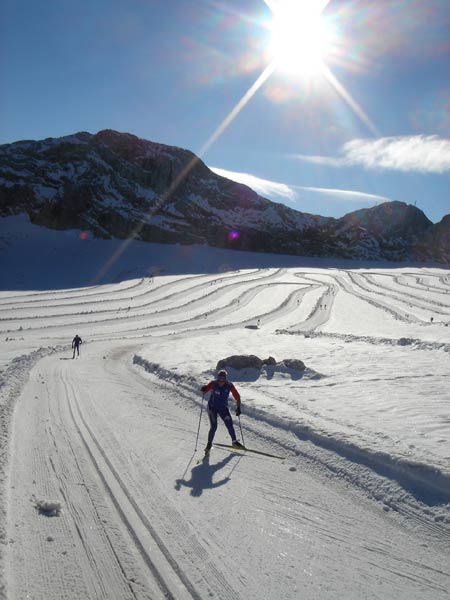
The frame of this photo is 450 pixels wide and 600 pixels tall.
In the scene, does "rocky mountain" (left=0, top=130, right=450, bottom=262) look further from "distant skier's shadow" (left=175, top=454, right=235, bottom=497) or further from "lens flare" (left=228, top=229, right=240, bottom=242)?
"distant skier's shadow" (left=175, top=454, right=235, bottom=497)

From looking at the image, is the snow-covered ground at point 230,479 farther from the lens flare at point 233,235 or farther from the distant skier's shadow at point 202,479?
the lens flare at point 233,235

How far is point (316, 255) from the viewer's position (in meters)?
131

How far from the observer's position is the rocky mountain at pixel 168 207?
10638 centimetres

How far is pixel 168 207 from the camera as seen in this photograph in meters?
124

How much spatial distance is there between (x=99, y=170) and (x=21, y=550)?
5017 inches

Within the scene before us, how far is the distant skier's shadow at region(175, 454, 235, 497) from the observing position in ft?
22.8

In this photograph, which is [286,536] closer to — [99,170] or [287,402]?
[287,402]

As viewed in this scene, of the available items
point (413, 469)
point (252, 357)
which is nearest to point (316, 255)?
point (252, 357)

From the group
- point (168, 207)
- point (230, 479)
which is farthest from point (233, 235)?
point (230, 479)

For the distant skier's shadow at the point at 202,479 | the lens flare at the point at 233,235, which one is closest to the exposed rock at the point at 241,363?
the distant skier's shadow at the point at 202,479

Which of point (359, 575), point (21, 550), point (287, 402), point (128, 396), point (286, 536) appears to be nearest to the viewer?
point (359, 575)

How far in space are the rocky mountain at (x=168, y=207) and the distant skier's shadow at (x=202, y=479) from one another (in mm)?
103049

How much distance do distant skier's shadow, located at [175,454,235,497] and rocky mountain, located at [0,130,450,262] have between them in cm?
10305

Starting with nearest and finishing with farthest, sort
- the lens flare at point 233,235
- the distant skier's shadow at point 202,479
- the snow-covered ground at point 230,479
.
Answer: the snow-covered ground at point 230,479
the distant skier's shadow at point 202,479
the lens flare at point 233,235
